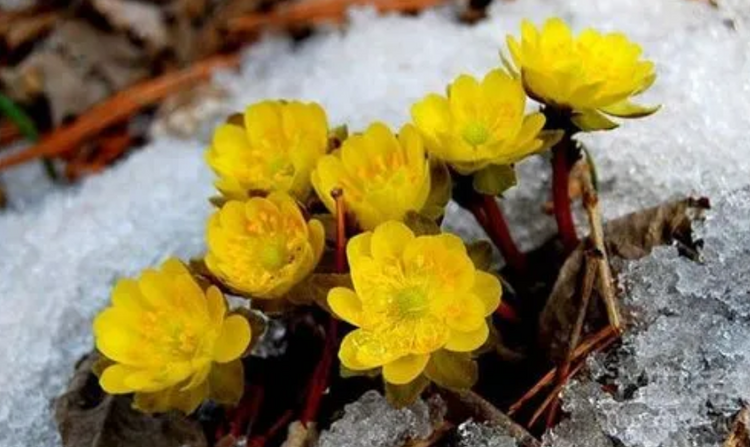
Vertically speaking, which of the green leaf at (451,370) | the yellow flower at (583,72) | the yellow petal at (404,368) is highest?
the yellow flower at (583,72)

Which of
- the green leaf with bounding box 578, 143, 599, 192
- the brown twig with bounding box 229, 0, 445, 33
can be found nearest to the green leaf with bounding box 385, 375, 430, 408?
the green leaf with bounding box 578, 143, 599, 192

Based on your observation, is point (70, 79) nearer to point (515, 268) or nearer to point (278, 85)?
point (278, 85)

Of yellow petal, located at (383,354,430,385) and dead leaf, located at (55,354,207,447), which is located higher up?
yellow petal, located at (383,354,430,385)

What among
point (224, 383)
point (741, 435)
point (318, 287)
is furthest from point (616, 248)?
point (224, 383)

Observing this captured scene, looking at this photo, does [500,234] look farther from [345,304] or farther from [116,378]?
[116,378]

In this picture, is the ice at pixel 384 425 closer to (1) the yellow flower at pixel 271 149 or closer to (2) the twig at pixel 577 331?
(2) the twig at pixel 577 331

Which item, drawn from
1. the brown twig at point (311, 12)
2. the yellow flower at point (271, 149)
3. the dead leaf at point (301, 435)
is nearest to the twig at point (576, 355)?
the dead leaf at point (301, 435)

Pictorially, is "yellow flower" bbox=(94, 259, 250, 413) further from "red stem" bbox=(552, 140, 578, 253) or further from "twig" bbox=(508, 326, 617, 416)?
"red stem" bbox=(552, 140, 578, 253)
